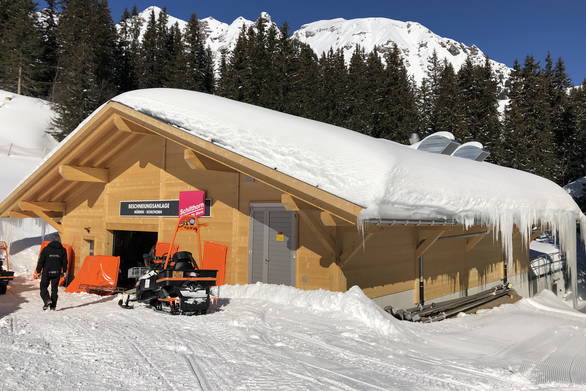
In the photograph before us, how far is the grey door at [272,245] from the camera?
8758mm

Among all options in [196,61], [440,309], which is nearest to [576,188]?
[440,309]

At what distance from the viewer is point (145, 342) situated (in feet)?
18.1

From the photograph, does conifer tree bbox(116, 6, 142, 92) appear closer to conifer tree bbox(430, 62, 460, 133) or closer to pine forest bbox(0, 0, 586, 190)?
pine forest bbox(0, 0, 586, 190)

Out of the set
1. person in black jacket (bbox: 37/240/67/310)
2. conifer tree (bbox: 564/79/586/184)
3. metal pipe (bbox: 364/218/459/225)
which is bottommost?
person in black jacket (bbox: 37/240/67/310)

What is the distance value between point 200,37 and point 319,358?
197ft

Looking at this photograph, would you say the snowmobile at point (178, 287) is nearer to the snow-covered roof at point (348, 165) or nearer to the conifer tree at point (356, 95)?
the snow-covered roof at point (348, 165)

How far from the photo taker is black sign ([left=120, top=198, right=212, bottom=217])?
10.8m

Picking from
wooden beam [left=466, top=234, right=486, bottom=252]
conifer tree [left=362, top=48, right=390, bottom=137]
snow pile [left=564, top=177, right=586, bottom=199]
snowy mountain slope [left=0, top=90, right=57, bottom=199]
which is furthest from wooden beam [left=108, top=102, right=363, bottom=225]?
conifer tree [left=362, top=48, right=390, bottom=137]

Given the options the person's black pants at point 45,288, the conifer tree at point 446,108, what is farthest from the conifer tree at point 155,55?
the person's black pants at point 45,288

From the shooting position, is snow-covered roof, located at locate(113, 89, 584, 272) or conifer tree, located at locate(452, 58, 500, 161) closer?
snow-covered roof, located at locate(113, 89, 584, 272)

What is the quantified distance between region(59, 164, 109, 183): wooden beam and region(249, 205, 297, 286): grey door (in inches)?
218

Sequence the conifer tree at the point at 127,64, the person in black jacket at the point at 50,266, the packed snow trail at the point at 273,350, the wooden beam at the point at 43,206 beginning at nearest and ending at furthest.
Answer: the packed snow trail at the point at 273,350 → the person in black jacket at the point at 50,266 → the wooden beam at the point at 43,206 → the conifer tree at the point at 127,64

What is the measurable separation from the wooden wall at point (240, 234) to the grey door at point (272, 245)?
0.57 feet

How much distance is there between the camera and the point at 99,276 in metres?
11.0
